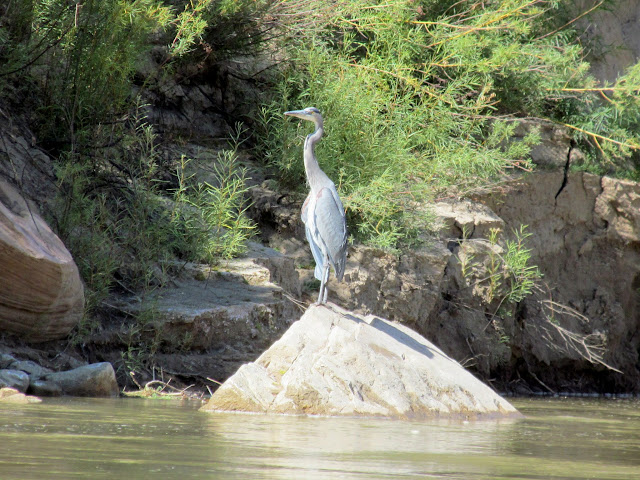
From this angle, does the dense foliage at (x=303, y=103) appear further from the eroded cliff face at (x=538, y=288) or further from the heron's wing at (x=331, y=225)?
the heron's wing at (x=331, y=225)

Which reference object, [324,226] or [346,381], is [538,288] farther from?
[346,381]

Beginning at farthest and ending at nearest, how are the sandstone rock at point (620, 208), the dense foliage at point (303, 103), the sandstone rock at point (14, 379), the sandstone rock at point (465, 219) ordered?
1. the sandstone rock at point (620, 208)
2. the sandstone rock at point (465, 219)
3. the dense foliage at point (303, 103)
4. the sandstone rock at point (14, 379)

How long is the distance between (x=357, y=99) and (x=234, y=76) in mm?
1815

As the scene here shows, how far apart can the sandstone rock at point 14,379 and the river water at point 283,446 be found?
0.89 feet

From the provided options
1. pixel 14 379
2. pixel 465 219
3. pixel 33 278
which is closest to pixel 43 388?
pixel 14 379

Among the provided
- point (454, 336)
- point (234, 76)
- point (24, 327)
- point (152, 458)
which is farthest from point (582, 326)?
point (152, 458)

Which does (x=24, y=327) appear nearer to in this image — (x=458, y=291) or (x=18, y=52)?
(x=18, y=52)

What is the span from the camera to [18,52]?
706cm

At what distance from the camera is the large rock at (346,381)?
5.22m

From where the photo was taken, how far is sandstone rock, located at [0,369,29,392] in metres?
5.45

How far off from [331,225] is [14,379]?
2.36 metres

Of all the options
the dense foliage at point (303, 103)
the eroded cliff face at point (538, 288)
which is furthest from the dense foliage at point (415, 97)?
the eroded cliff face at point (538, 288)

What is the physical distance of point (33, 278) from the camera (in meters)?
5.88

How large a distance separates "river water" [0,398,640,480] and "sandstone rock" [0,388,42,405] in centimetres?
11
